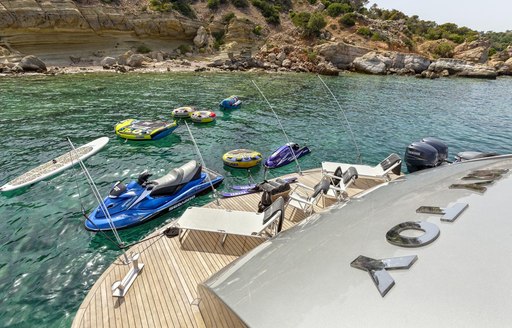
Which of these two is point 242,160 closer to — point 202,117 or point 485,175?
point 202,117

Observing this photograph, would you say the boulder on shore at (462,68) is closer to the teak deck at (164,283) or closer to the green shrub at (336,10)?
the green shrub at (336,10)

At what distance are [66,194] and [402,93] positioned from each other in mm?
43086

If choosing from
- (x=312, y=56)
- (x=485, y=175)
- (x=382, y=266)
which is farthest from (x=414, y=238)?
(x=312, y=56)

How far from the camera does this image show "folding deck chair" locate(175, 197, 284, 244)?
25.0 ft

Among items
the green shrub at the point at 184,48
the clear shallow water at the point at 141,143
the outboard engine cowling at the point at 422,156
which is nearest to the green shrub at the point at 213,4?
the green shrub at the point at 184,48

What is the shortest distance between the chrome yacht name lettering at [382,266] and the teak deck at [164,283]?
3.22 meters

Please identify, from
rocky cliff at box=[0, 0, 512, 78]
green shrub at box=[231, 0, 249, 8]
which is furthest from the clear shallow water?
green shrub at box=[231, 0, 249, 8]

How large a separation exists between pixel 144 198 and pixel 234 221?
189 inches

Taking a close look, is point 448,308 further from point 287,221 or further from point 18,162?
point 18,162

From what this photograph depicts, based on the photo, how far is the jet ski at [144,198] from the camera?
10672 mm

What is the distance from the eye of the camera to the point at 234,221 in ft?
27.1

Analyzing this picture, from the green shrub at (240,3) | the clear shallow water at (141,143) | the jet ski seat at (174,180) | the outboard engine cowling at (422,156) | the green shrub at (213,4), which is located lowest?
the clear shallow water at (141,143)

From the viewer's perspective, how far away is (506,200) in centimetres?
432

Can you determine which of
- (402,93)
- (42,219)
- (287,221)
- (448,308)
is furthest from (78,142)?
(402,93)
